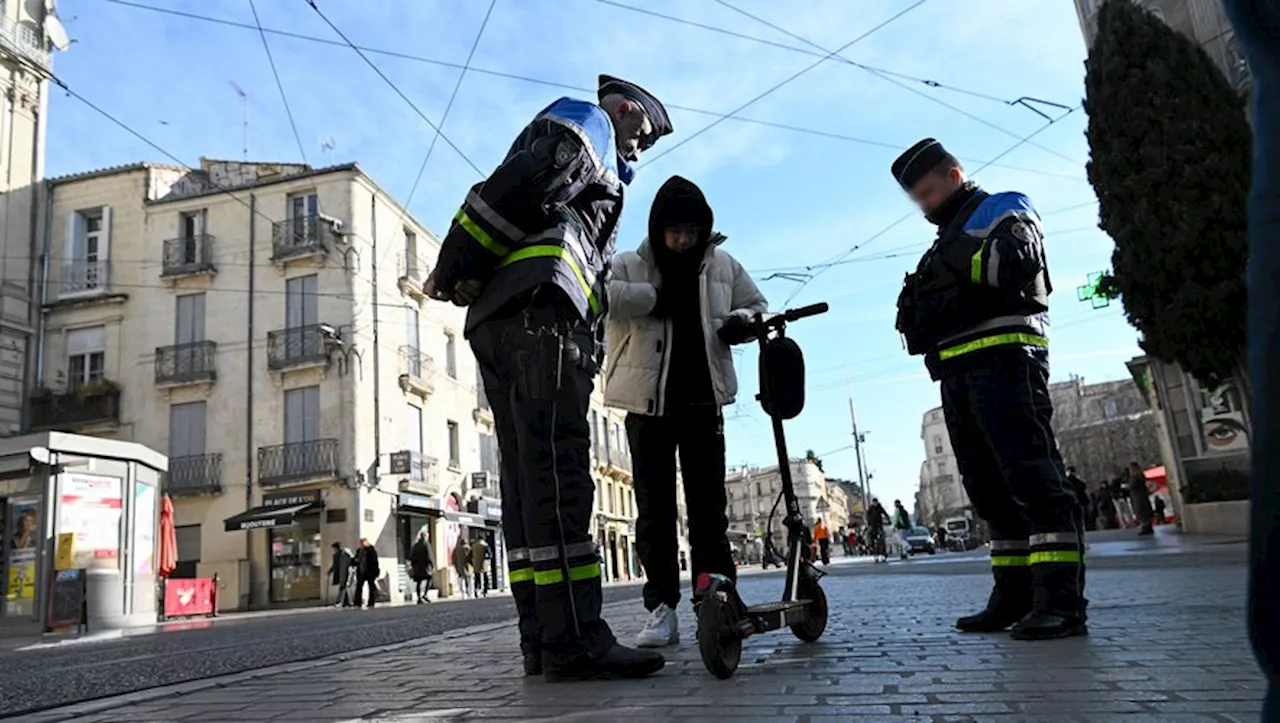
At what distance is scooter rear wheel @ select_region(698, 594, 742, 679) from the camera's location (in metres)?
2.49

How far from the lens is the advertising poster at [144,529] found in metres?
15.1

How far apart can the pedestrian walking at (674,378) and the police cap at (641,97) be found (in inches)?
9.2

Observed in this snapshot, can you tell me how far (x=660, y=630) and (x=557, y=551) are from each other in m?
1.02

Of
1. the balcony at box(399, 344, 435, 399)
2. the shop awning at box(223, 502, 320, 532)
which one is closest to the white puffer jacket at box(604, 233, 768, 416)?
the shop awning at box(223, 502, 320, 532)

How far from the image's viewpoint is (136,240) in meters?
28.7

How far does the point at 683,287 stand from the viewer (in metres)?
4.04

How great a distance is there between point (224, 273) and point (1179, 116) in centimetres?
2550

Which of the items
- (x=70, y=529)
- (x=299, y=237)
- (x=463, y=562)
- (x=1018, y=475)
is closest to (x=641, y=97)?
(x=1018, y=475)

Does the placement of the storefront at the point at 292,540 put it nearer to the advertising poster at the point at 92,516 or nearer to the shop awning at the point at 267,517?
the shop awning at the point at 267,517

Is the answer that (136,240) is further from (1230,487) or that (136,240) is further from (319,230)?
(1230,487)

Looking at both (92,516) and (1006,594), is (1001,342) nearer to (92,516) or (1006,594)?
(1006,594)

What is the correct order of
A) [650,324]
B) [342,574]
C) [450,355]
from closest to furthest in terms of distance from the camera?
[650,324]
[342,574]
[450,355]

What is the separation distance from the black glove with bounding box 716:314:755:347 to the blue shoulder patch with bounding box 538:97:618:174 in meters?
0.86

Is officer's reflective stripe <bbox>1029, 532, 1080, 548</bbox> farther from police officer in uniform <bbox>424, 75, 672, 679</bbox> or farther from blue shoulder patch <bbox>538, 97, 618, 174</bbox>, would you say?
blue shoulder patch <bbox>538, 97, 618, 174</bbox>
